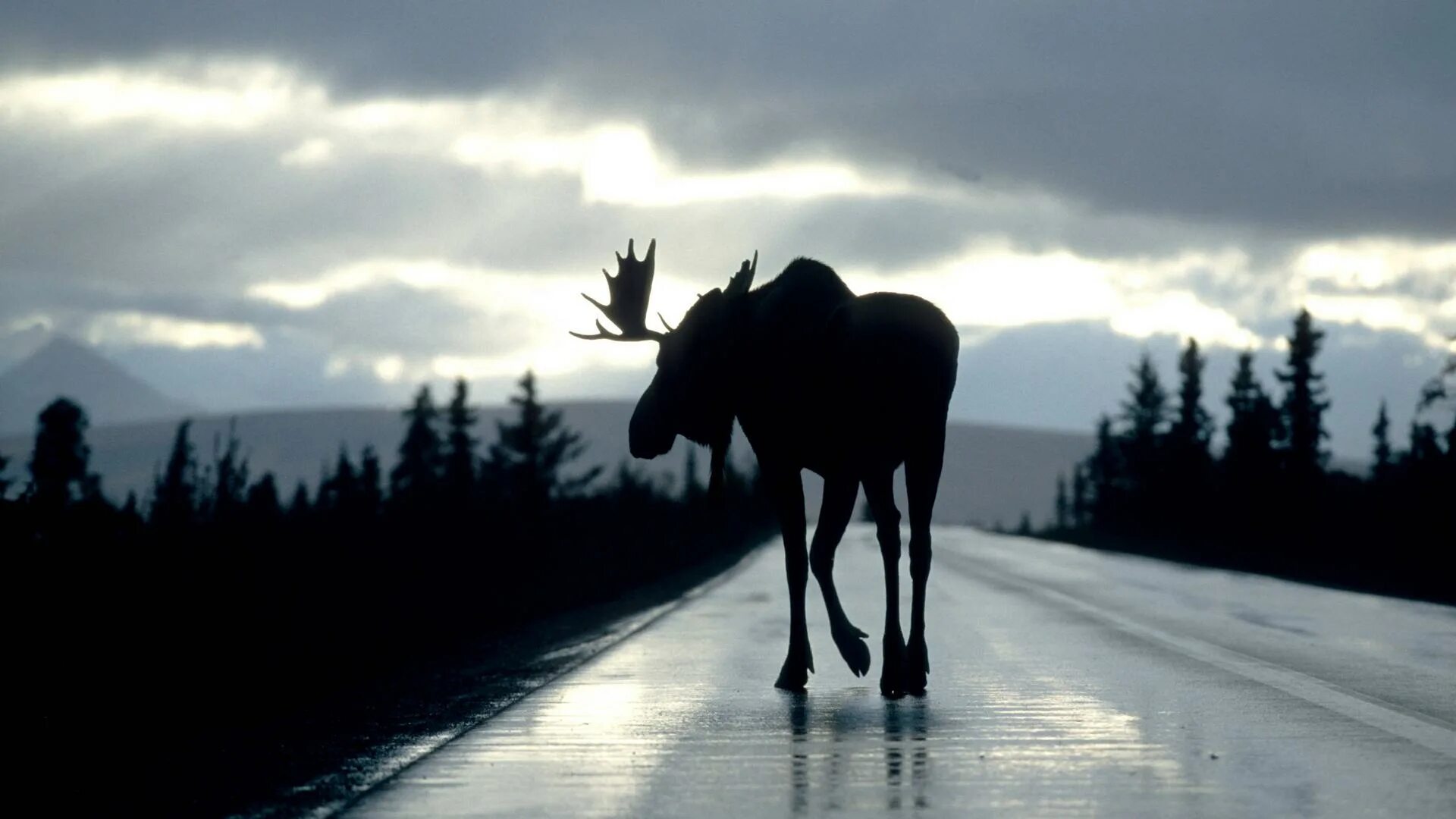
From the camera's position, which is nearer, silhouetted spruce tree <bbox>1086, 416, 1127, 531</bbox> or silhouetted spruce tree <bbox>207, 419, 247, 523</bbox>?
silhouetted spruce tree <bbox>207, 419, 247, 523</bbox>

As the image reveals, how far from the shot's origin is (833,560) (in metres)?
12.9

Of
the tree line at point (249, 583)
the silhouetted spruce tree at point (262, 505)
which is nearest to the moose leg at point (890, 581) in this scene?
the tree line at point (249, 583)

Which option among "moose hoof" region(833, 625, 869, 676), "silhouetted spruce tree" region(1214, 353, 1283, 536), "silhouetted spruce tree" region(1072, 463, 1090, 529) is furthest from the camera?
"silhouetted spruce tree" region(1072, 463, 1090, 529)

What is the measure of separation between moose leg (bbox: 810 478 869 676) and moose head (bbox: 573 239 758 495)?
769mm

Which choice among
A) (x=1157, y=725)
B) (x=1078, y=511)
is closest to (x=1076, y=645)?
(x=1157, y=725)

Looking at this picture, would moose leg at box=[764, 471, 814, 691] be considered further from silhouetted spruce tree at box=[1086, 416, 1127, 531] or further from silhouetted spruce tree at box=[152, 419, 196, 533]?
→ silhouetted spruce tree at box=[1086, 416, 1127, 531]

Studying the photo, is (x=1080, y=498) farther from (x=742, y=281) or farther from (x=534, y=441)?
(x=742, y=281)

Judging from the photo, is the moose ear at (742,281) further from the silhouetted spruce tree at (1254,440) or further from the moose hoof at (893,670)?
the silhouetted spruce tree at (1254,440)

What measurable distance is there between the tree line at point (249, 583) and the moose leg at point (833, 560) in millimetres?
745

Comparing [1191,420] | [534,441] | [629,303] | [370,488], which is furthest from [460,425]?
[629,303]

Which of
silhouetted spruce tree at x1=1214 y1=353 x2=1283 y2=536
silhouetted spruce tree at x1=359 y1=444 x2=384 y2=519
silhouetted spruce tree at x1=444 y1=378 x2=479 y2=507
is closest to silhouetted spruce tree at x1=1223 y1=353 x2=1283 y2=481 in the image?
silhouetted spruce tree at x1=1214 y1=353 x2=1283 y2=536

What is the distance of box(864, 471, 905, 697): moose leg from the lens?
469 inches

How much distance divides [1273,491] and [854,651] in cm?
8393

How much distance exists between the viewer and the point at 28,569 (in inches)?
542
